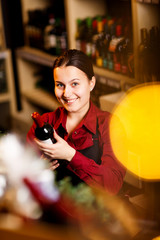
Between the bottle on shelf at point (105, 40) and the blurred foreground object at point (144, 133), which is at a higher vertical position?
the bottle on shelf at point (105, 40)

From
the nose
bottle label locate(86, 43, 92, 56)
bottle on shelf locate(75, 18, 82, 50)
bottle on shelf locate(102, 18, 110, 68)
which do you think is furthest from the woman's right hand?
bottle on shelf locate(75, 18, 82, 50)

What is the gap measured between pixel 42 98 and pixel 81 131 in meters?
2.03

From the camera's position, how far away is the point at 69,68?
1.22 m

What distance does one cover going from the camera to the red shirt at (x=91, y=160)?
3.97ft

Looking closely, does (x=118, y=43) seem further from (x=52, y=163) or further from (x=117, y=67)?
(x=52, y=163)

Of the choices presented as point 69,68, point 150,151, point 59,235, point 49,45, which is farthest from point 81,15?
point 59,235

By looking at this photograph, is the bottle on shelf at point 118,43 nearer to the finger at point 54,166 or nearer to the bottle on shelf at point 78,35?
the bottle on shelf at point 78,35

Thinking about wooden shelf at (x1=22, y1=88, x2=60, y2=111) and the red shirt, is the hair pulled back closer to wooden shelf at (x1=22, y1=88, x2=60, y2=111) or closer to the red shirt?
the red shirt

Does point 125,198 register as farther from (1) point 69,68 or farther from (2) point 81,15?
(2) point 81,15

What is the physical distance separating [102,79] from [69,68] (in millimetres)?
1075

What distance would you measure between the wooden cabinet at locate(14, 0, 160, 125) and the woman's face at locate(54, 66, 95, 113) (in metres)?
0.83

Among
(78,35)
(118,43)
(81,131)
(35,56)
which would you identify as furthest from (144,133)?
(35,56)

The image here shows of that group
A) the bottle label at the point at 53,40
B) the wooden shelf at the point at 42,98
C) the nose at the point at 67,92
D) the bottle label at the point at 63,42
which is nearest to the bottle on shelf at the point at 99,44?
the bottle label at the point at 63,42

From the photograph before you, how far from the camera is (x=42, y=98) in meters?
3.30
